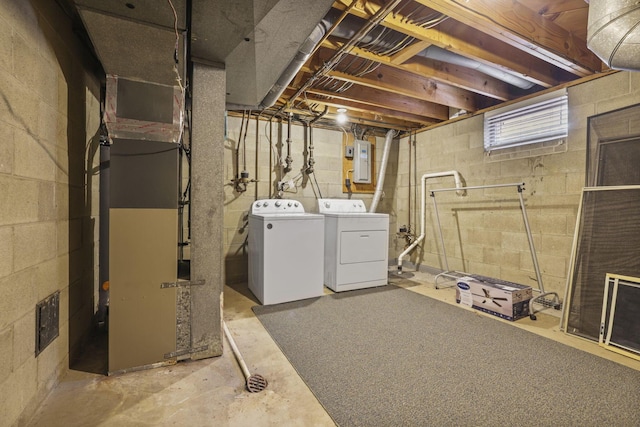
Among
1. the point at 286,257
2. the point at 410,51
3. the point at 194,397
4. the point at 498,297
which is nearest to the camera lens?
the point at 194,397

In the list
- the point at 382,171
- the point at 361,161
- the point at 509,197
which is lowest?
the point at 509,197

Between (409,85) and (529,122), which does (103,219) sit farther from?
(529,122)

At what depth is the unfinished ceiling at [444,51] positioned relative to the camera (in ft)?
5.62

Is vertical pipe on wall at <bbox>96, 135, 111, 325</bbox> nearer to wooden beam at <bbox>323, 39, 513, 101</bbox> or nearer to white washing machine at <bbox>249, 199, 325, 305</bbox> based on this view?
white washing machine at <bbox>249, 199, 325, 305</bbox>

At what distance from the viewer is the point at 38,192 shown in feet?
4.11

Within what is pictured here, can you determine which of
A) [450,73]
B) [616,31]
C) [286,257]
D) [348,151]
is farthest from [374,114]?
[616,31]

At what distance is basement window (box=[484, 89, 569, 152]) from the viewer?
2.54 m

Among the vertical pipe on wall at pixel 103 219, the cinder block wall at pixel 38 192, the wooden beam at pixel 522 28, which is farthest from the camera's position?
the vertical pipe on wall at pixel 103 219

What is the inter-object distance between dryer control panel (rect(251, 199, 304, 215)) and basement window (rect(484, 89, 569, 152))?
231cm

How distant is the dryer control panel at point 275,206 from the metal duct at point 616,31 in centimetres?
271

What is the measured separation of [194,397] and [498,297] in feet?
7.73

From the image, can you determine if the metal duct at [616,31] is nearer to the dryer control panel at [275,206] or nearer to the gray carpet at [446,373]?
the gray carpet at [446,373]

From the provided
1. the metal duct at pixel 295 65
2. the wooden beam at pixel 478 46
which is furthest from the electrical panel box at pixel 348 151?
the wooden beam at pixel 478 46

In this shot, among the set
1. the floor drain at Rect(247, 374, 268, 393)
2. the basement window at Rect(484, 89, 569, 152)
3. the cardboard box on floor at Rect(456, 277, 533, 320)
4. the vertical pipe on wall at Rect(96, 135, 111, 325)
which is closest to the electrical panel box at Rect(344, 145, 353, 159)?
the basement window at Rect(484, 89, 569, 152)
